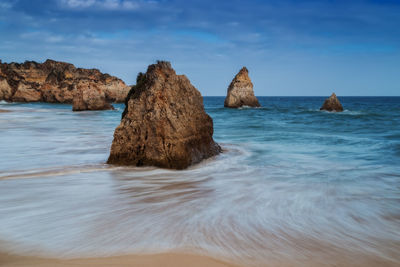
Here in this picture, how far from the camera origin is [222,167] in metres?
6.63

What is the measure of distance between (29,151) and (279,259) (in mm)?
7509

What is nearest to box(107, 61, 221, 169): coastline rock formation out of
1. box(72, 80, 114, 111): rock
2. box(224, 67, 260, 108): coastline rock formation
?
box(72, 80, 114, 111): rock

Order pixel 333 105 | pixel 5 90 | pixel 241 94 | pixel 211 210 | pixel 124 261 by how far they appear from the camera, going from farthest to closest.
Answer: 1. pixel 5 90
2. pixel 241 94
3. pixel 333 105
4. pixel 211 210
5. pixel 124 261

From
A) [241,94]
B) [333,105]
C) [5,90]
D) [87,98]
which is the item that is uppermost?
[5,90]

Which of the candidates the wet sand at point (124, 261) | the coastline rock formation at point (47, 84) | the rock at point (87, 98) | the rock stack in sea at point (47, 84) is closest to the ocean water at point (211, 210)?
the wet sand at point (124, 261)

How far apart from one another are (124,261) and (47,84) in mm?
69428

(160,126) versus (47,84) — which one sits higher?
(47,84)

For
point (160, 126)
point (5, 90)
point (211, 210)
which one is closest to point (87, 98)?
point (5, 90)

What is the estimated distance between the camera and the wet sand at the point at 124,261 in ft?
8.40

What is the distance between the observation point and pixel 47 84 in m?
64.8

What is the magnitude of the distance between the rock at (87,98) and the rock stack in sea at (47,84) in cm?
987

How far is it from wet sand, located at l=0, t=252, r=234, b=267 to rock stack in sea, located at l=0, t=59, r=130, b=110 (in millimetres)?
46937

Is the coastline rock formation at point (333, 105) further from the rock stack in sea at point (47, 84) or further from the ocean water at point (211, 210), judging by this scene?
the rock stack in sea at point (47, 84)

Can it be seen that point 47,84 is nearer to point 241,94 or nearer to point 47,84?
point 47,84
